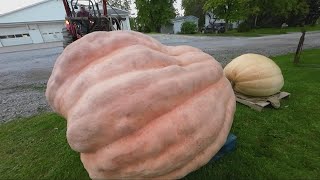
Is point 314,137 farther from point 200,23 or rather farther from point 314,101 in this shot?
point 200,23

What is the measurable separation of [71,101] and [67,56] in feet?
1.16

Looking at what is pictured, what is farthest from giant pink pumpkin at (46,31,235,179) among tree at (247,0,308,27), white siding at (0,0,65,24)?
white siding at (0,0,65,24)

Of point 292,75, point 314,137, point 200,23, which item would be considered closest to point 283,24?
point 200,23

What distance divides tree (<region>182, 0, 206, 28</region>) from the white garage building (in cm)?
2555

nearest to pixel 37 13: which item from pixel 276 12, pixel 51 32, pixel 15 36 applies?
pixel 51 32

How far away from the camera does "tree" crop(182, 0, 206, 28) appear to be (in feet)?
181

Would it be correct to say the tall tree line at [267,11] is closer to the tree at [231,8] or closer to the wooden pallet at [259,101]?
the tree at [231,8]

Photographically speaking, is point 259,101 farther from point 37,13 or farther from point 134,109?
point 37,13

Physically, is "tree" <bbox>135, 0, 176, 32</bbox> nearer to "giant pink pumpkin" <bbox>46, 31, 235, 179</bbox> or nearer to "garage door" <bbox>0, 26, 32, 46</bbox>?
"garage door" <bbox>0, 26, 32, 46</bbox>

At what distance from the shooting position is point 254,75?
328 cm

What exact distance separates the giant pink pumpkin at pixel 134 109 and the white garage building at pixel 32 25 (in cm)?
3027

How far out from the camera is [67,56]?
1744 millimetres

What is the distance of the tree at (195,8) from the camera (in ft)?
181

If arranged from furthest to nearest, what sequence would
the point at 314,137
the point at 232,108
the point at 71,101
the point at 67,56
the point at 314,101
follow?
the point at 314,101 < the point at 314,137 < the point at 232,108 < the point at 67,56 < the point at 71,101
